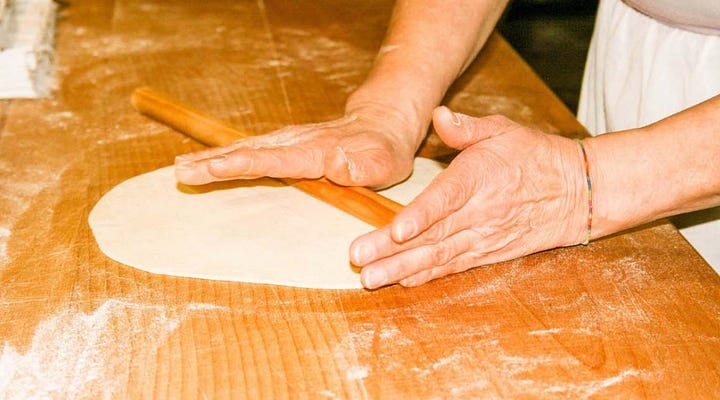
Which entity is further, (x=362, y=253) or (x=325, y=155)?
(x=325, y=155)

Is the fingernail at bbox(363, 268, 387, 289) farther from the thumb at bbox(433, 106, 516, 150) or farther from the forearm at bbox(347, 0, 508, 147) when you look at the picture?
the forearm at bbox(347, 0, 508, 147)

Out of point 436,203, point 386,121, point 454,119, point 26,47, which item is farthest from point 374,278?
point 26,47

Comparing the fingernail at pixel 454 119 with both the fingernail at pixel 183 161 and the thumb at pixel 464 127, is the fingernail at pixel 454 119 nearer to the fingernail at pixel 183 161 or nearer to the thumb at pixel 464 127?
the thumb at pixel 464 127

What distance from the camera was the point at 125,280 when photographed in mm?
1188

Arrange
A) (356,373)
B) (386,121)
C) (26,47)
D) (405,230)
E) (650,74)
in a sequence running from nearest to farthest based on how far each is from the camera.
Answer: (356,373) < (405,230) < (386,121) < (650,74) < (26,47)

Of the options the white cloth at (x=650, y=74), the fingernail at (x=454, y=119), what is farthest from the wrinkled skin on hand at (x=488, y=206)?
the white cloth at (x=650, y=74)

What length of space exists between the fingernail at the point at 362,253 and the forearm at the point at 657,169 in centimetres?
36

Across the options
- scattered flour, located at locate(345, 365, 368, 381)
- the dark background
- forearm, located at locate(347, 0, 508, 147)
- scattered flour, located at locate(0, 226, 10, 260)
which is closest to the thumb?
forearm, located at locate(347, 0, 508, 147)

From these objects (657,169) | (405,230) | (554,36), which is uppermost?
(657,169)

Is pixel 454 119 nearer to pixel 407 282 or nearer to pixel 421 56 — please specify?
pixel 407 282

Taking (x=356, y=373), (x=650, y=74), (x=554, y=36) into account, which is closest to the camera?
(x=356, y=373)

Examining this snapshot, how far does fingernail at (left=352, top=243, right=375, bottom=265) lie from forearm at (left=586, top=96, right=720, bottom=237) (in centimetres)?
36

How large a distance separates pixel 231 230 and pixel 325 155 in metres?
0.20

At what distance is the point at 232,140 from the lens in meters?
1.45
